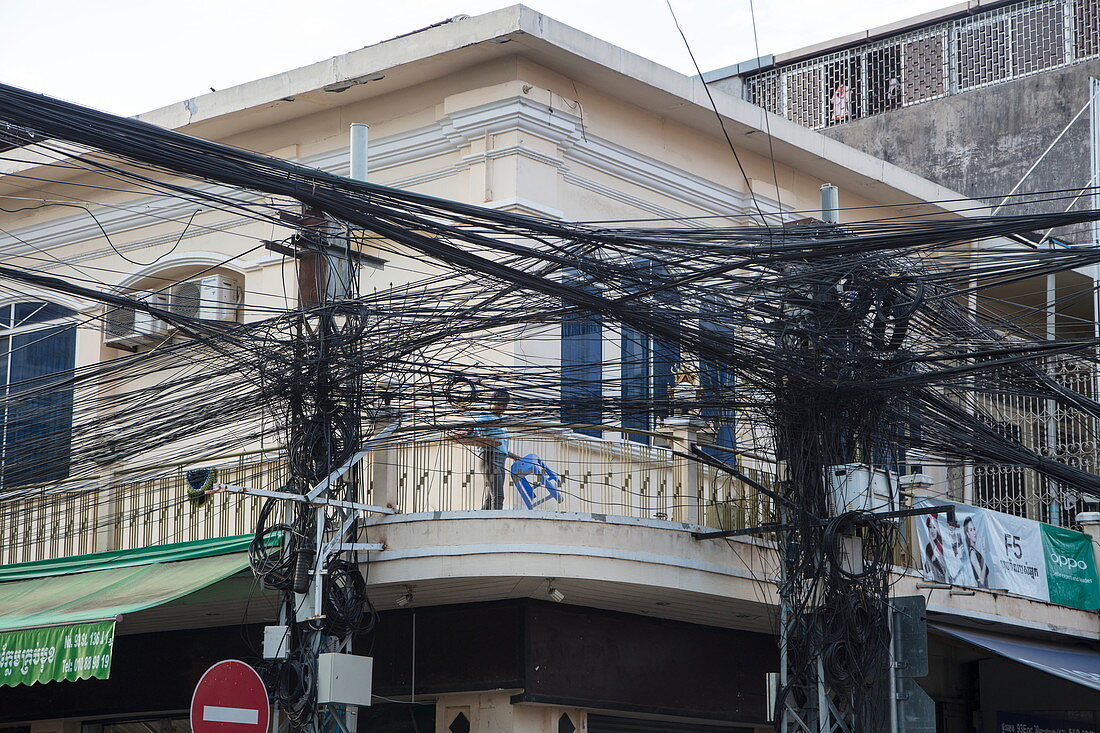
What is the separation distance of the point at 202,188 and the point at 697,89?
16.4ft

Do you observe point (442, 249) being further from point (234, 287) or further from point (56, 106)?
point (234, 287)

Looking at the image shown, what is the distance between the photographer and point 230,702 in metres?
8.37

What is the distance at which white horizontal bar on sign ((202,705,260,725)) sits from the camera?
821 cm

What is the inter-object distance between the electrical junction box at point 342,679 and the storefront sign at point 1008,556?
5566 mm

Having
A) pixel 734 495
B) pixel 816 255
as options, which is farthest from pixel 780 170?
pixel 816 255

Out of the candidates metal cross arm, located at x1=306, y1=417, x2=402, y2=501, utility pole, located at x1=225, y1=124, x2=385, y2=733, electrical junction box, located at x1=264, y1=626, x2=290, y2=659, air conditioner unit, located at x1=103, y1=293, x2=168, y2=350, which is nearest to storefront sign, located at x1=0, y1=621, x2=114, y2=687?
electrical junction box, located at x1=264, y1=626, x2=290, y2=659

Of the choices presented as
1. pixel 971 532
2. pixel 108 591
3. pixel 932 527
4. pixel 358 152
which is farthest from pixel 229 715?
pixel 971 532

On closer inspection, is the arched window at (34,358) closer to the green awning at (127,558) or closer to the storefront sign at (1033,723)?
the green awning at (127,558)

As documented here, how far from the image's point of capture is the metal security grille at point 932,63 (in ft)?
65.8

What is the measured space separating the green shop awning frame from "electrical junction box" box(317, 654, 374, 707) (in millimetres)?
1346

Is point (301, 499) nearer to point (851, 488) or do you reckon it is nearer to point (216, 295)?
point (851, 488)

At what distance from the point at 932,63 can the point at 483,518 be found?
13.1 meters

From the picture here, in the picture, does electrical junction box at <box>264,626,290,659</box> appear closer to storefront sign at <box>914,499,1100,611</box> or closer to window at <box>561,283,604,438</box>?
window at <box>561,283,604,438</box>

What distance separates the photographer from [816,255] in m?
8.62
